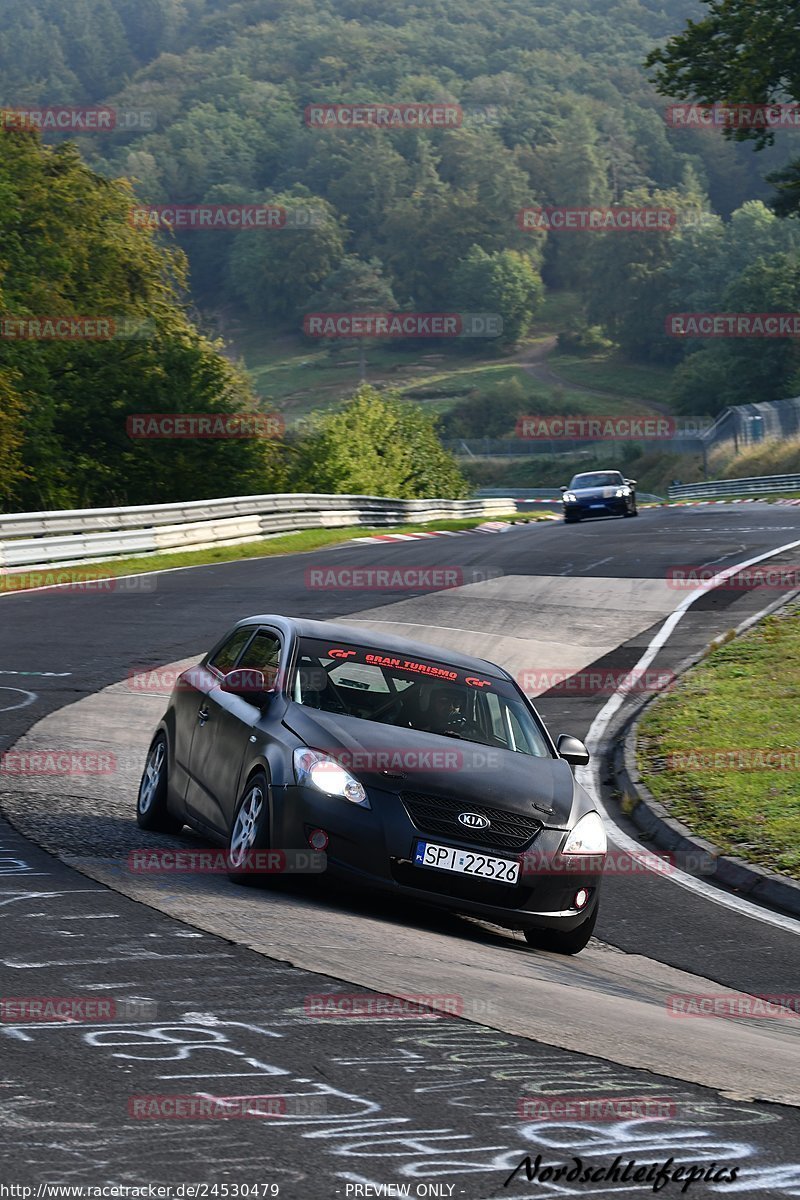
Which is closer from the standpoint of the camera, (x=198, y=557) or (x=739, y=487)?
(x=198, y=557)

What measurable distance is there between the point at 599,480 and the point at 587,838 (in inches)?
1552

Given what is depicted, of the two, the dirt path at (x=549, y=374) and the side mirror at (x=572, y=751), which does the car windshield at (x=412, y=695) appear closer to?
the side mirror at (x=572, y=751)

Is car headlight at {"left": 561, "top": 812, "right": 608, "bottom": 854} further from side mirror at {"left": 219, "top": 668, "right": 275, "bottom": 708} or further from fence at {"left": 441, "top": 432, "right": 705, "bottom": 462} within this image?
fence at {"left": 441, "top": 432, "right": 705, "bottom": 462}

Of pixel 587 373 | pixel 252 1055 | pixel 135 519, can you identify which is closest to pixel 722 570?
pixel 135 519

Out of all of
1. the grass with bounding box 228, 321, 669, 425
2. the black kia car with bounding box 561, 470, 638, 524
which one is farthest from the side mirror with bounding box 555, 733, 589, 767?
the grass with bounding box 228, 321, 669, 425

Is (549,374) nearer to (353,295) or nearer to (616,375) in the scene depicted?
(616,375)

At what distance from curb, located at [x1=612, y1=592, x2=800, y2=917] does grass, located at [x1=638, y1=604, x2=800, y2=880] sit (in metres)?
0.10

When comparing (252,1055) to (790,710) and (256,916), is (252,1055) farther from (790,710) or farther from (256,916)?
(790,710)

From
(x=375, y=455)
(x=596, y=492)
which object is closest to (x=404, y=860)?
(x=596, y=492)

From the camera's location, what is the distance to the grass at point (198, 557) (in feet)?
86.9

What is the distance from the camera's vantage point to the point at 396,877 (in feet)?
26.2

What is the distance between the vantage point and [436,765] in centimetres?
837

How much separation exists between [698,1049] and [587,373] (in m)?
168

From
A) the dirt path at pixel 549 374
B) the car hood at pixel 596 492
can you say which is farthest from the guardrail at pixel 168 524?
the dirt path at pixel 549 374
